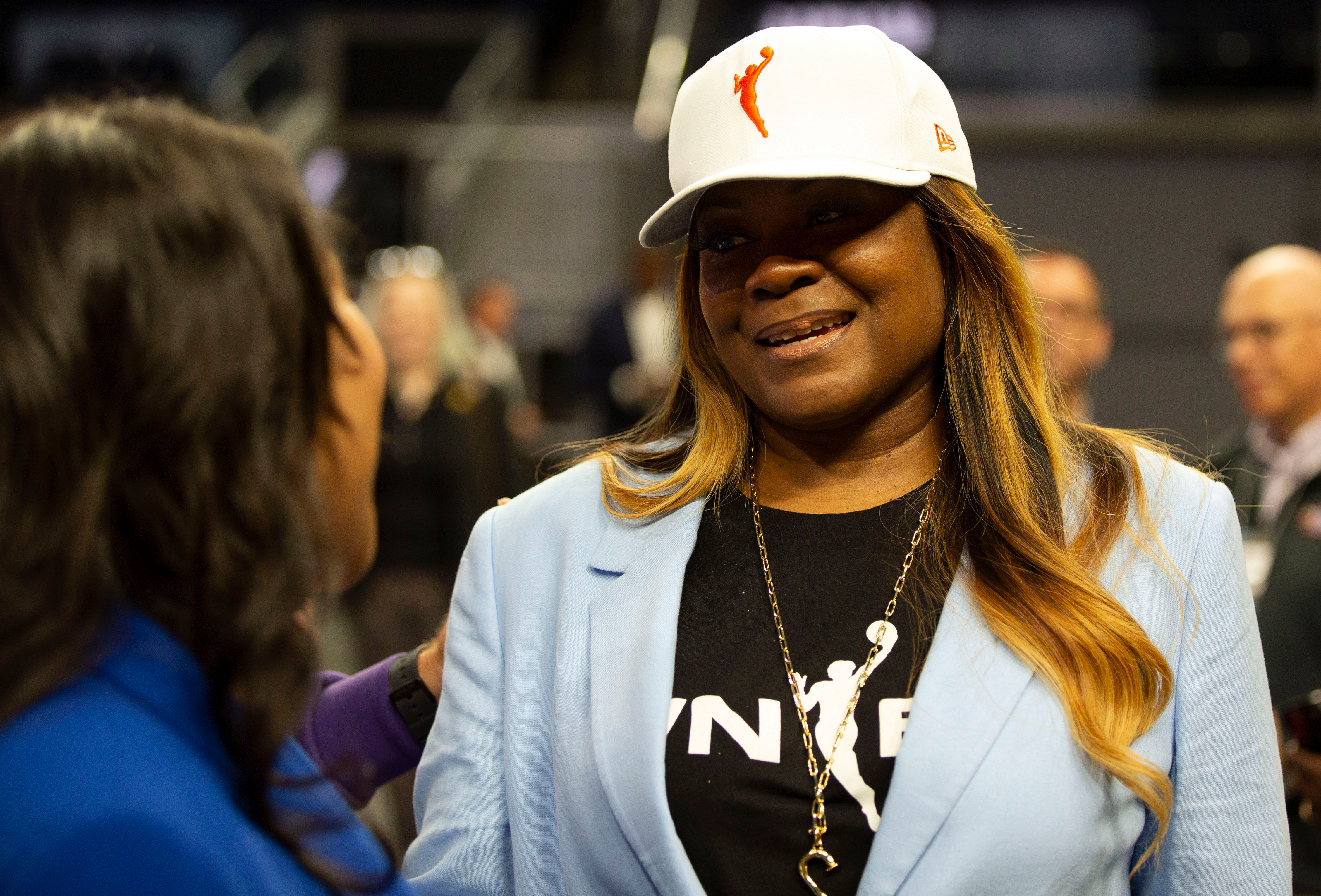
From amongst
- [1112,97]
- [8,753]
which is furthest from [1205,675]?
[1112,97]

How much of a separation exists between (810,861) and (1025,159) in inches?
357

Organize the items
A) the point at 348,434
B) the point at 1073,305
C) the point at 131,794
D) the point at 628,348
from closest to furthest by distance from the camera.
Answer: the point at 131,794
the point at 348,434
the point at 1073,305
the point at 628,348

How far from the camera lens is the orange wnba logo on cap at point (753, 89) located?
1491 mm

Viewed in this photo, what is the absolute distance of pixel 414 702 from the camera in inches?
69.9

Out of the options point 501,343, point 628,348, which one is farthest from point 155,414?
point 501,343

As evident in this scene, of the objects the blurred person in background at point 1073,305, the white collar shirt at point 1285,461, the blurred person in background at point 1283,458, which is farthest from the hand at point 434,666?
the white collar shirt at point 1285,461

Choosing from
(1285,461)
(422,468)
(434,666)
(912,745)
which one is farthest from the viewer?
(422,468)

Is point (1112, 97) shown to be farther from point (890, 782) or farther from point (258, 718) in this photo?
point (258, 718)

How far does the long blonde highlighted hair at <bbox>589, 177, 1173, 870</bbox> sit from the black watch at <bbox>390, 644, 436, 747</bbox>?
399 millimetres

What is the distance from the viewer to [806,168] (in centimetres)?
146

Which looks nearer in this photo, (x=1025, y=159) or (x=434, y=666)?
(x=434, y=666)

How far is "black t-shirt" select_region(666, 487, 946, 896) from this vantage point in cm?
142

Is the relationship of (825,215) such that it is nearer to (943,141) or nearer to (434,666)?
(943,141)

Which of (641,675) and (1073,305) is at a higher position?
(641,675)
